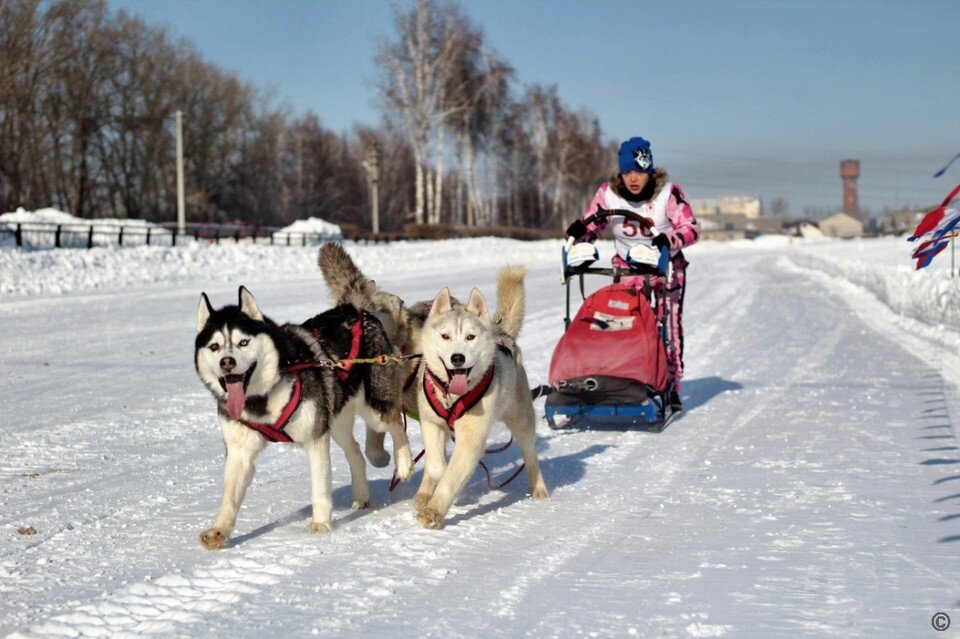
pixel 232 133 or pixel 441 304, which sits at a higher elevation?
pixel 232 133

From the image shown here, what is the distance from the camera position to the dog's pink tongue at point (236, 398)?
4078mm

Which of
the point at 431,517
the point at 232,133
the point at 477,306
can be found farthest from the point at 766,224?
the point at 431,517

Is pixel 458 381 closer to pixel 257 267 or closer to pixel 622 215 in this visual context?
pixel 622 215

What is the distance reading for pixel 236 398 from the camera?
13.4 ft

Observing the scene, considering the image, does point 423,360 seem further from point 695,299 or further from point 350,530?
point 695,299

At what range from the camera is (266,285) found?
67.9ft

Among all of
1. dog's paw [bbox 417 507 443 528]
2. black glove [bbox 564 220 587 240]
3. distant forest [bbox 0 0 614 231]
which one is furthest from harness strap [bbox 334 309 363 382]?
distant forest [bbox 0 0 614 231]

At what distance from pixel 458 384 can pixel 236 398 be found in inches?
38.4

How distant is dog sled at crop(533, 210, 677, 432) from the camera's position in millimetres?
6809

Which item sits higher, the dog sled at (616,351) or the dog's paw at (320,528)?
the dog sled at (616,351)

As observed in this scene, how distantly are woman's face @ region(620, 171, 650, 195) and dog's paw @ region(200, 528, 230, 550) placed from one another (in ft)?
Answer: 14.4

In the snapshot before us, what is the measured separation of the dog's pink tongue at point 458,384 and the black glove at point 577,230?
2758 millimetres

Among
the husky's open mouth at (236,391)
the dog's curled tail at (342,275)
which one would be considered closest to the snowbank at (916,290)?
the dog's curled tail at (342,275)

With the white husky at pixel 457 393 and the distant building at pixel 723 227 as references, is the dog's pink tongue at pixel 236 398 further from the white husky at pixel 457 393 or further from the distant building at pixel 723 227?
the distant building at pixel 723 227
